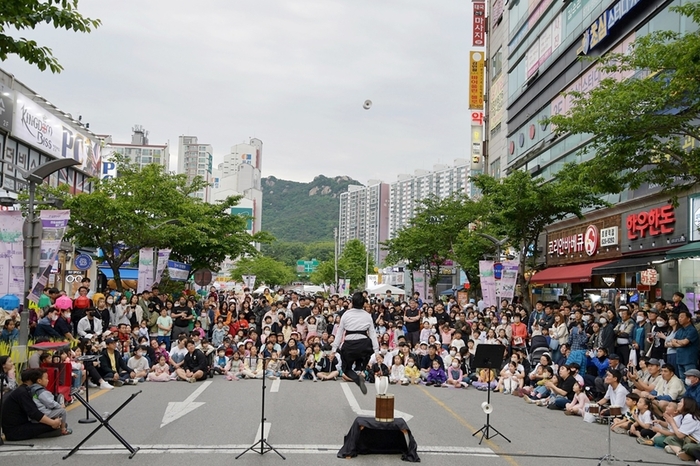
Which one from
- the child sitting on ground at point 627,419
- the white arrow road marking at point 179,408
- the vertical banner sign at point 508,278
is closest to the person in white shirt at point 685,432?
the child sitting on ground at point 627,419

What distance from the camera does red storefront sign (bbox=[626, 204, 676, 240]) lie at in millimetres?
24681

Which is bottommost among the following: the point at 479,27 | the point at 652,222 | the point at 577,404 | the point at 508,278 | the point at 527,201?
the point at 577,404

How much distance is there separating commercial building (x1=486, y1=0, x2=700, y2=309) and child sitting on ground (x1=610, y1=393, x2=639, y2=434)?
8.75 meters

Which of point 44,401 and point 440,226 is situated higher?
point 440,226

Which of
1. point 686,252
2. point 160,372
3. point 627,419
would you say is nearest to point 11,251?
point 160,372

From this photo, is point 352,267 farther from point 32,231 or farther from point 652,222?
point 32,231

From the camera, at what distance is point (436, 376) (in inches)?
683

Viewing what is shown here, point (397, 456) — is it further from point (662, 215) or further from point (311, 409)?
point (662, 215)

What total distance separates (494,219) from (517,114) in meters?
20.1

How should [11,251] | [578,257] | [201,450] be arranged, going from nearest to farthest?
[201,450]
[11,251]
[578,257]

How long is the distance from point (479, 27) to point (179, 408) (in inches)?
2083

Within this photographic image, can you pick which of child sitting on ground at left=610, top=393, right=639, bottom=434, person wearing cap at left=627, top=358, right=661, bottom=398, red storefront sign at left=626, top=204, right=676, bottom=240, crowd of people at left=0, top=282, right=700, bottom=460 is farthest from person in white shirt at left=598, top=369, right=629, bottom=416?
red storefront sign at left=626, top=204, right=676, bottom=240

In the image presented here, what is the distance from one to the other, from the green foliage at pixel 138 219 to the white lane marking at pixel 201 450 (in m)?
18.0

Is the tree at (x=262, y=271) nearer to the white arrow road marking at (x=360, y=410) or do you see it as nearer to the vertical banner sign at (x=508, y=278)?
the vertical banner sign at (x=508, y=278)
